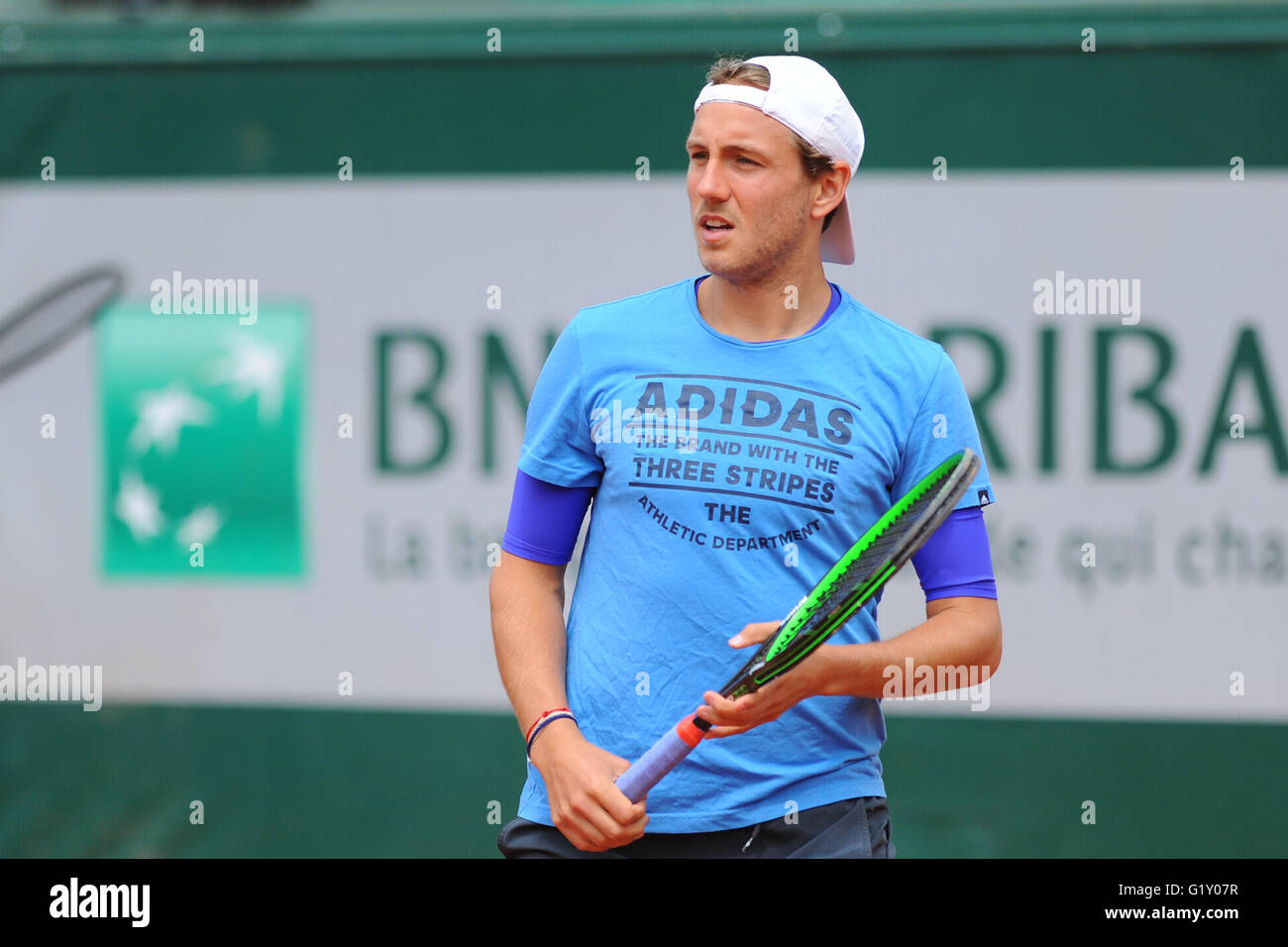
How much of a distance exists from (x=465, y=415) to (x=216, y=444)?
70 cm

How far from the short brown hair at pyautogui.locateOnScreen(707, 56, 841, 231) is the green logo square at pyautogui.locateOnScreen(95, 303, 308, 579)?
218 cm

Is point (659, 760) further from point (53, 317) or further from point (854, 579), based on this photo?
point (53, 317)

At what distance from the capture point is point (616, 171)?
12.5ft

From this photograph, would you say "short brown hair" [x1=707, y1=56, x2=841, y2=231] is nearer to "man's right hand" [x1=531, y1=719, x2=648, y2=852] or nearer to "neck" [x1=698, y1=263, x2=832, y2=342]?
"neck" [x1=698, y1=263, x2=832, y2=342]

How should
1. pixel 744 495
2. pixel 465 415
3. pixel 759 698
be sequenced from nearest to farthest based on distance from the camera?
pixel 759 698 < pixel 744 495 < pixel 465 415

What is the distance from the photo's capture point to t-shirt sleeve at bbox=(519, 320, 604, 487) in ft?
6.37

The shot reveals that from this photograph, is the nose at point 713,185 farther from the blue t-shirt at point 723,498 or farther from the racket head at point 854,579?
the racket head at point 854,579

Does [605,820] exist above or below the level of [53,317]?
below

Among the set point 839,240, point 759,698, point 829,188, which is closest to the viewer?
point 759,698

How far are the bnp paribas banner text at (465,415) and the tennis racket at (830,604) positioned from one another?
1.89 m

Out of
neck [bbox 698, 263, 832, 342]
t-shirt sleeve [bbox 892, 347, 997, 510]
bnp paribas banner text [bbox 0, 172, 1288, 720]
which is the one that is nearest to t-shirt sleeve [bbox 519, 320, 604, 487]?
neck [bbox 698, 263, 832, 342]

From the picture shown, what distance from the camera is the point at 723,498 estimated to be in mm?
1864

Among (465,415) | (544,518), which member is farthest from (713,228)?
(465,415)
